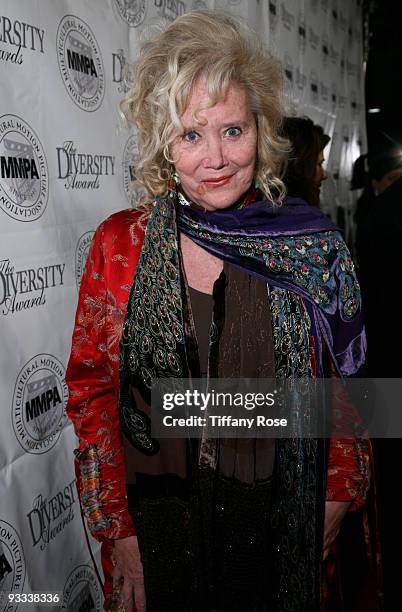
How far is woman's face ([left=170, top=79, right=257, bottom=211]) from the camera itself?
107cm

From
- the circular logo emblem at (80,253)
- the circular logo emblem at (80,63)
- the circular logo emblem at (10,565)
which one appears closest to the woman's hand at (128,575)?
the circular logo emblem at (10,565)

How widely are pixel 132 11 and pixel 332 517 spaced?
1.62 meters

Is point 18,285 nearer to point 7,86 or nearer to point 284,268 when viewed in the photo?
point 7,86

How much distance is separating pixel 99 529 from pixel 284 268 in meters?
0.67

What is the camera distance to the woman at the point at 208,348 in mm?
1097

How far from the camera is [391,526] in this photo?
2.13 m

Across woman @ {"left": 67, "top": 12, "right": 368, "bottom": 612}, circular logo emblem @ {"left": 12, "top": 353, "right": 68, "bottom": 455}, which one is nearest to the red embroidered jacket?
woman @ {"left": 67, "top": 12, "right": 368, "bottom": 612}

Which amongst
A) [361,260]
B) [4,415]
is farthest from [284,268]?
[361,260]

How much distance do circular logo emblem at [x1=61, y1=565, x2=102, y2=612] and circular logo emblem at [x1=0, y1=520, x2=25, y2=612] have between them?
252 millimetres

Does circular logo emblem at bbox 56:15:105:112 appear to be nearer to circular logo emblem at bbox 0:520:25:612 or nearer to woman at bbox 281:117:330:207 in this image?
woman at bbox 281:117:330:207

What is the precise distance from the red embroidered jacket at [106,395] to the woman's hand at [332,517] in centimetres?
2

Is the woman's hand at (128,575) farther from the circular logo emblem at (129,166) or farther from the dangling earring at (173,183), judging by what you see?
the circular logo emblem at (129,166)

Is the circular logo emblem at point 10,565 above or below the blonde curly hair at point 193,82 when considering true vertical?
below

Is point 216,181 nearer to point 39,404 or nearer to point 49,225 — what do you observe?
point 49,225
